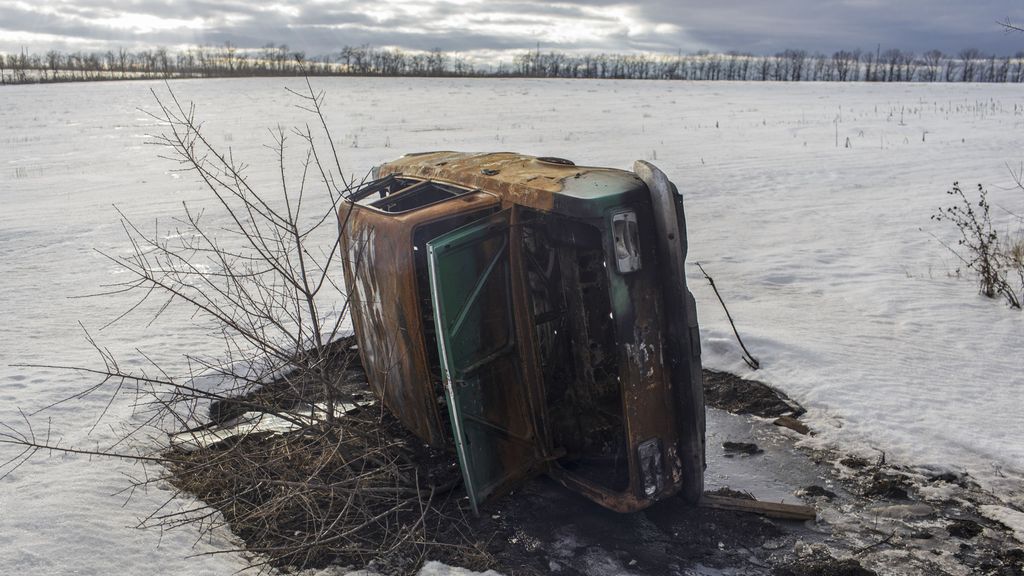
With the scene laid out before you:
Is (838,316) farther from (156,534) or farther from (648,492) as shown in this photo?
(156,534)

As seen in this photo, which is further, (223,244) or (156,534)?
(223,244)

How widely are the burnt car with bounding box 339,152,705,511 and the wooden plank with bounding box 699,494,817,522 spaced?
238 mm

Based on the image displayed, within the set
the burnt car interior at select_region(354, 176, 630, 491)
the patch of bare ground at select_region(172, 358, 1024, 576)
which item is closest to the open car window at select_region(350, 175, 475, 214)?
the burnt car interior at select_region(354, 176, 630, 491)

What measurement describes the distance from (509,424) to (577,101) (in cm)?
3414

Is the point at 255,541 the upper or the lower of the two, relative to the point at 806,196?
lower

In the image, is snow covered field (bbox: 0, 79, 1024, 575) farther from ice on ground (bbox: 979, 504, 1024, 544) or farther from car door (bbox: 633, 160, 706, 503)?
car door (bbox: 633, 160, 706, 503)

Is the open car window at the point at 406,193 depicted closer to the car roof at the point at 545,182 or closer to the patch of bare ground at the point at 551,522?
the car roof at the point at 545,182

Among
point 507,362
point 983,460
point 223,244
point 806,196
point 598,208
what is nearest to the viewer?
point 598,208

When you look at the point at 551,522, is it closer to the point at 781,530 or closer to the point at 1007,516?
the point at 781,530

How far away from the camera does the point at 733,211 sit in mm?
11727

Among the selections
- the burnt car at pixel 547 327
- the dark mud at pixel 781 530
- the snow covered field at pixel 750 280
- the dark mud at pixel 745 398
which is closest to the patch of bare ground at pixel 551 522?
the dark mud at pixel 781 530

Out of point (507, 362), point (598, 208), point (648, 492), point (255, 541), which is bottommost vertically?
point (255, 541)

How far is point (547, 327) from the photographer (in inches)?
173

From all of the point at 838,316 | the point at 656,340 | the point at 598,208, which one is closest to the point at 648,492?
the point at 656,340
